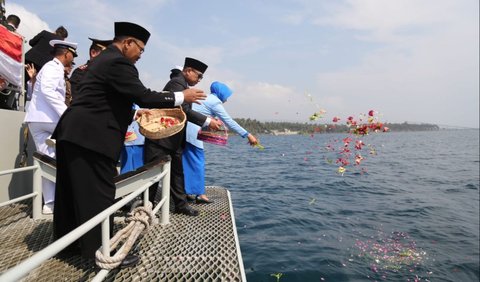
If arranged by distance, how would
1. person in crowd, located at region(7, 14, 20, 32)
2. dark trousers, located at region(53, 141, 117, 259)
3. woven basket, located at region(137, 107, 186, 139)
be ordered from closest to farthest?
dark trousers, located at region(53, 141, 117, 259), woven basket, located at region(137, 107, 186, 139), person in crowd, located at region(7, 14, 20, 32)

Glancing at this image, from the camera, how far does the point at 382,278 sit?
5605 millimetres

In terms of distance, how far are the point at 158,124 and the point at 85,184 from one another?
1445 mm

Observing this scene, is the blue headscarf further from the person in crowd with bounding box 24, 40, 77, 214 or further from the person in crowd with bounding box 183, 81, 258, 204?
the person in crowd with bounding box 24, 40, 77, 214

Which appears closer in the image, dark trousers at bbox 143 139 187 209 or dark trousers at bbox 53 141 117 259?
dark trousers at bbox 53 141 117 259

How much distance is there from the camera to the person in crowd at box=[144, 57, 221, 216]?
4.76 metres

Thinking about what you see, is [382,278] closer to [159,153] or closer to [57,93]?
[159,153]

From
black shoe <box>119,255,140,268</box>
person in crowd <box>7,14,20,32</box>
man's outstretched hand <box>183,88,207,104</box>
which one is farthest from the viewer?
person in crowd <box>7,14,20,32</box>

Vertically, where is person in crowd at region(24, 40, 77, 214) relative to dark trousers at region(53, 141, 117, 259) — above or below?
above

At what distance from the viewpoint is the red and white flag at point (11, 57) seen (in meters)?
5.14

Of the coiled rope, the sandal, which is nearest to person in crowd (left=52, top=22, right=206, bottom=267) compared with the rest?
the coiled rope

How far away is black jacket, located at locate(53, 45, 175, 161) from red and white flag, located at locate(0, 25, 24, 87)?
10.6 feet

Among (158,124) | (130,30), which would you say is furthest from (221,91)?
(130,30)

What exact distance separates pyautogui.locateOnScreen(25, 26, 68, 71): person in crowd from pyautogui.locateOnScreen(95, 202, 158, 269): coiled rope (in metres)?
4.70

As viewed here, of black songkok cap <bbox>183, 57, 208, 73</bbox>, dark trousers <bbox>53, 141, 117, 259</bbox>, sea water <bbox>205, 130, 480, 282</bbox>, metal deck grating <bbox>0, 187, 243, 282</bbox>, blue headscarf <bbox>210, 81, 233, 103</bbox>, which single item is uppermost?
black songkok cap <bbox>183, 57, 208, 73</bbox>
